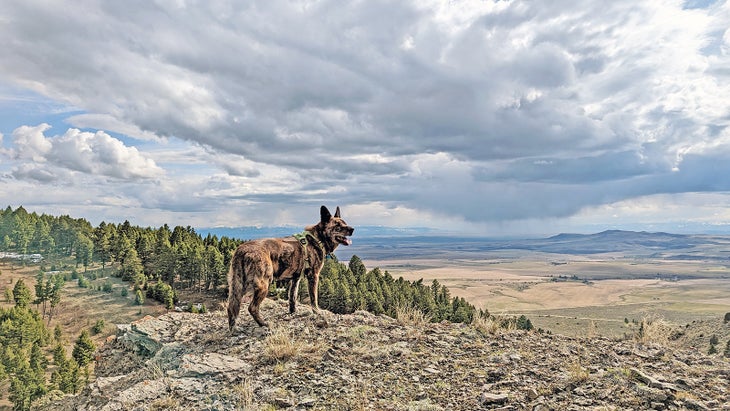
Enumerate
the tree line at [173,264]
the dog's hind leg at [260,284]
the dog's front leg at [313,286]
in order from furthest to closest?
the tree line at [173,264] < the dog's front leg at [313,286] < the dog's hind leg at [260,284]

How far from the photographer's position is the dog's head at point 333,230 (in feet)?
42.2

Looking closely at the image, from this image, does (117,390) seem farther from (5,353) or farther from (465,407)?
(5,353)

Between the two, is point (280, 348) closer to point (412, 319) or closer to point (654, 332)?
point (412, 319)

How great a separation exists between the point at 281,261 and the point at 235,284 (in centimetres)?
141

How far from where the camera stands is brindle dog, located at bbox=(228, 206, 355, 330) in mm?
10953

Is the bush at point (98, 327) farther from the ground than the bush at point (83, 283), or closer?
closer

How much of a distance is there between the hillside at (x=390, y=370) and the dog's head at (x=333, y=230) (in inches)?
91.5

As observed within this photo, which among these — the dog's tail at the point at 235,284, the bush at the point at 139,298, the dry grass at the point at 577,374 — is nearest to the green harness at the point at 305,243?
the dog's tail at the point at 235,284

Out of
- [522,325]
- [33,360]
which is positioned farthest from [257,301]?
[33,360]

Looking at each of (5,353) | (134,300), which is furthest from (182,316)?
(134,300)

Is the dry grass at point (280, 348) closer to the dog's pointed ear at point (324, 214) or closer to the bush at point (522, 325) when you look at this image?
the dog's pointed ear at point (324, 214)

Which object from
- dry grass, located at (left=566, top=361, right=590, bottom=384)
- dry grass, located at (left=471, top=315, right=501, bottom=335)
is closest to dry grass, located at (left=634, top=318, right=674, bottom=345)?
dry grass, located at (left=471, top=315, right=501, bottom=335)

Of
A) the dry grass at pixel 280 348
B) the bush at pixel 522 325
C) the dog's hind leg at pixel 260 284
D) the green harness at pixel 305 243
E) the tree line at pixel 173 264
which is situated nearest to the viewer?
the dry grass at pixel 280 348

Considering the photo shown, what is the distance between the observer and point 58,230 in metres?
143
